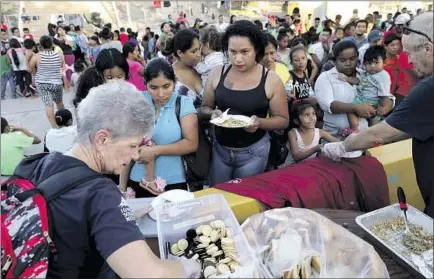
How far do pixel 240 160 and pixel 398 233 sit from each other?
3.54 feet

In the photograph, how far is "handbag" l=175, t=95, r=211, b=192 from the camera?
7.52 ft

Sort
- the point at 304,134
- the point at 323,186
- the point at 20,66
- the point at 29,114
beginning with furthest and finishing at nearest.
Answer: the point at 20,66, the point at 29,114, the point at 304,134, the point at 323,186

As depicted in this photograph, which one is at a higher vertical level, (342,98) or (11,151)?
(342,98)

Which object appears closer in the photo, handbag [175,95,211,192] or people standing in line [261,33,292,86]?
handbag [175,95,211,192]

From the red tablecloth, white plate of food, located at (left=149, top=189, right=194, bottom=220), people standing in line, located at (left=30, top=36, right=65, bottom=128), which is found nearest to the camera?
white plate of food, located at (left=149, top=189, right=194, bottom=220)

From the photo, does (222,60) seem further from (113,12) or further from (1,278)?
(113,12)

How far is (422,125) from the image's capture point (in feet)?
4.99

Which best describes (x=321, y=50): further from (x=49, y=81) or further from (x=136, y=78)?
(x=49, y=81)

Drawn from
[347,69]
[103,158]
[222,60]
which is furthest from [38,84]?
[103,158]

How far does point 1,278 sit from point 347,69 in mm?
2741

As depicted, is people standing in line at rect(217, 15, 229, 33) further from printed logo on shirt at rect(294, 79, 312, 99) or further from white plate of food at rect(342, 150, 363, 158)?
white plate of food at rect(342, 150, 363, 158)

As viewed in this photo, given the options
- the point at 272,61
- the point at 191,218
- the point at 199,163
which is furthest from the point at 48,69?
the point at 191,218

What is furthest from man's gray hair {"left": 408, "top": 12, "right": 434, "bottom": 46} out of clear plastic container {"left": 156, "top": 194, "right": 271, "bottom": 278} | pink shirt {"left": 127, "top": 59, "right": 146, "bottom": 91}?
pink shirt {"left": 127, "top": 59, "right": 146, "bottom": 91}

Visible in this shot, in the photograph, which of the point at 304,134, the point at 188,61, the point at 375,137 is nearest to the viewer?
the point at 375,137
